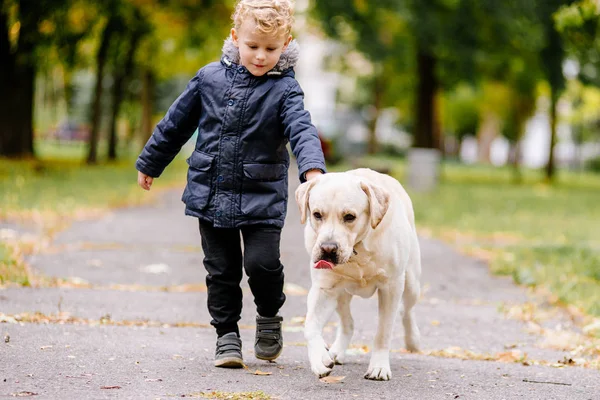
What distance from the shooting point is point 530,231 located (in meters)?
14.4

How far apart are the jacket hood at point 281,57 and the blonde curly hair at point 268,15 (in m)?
0.13

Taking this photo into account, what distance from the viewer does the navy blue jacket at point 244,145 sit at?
199 inches

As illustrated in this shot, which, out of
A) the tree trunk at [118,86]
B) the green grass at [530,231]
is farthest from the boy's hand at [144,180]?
the tree trunk at [118,86]

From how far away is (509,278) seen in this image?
970cm

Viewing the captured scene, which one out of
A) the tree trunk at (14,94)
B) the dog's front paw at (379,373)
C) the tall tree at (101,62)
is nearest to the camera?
the dog's front paw at (379,373)

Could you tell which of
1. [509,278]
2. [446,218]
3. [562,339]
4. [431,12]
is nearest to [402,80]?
[431,12]

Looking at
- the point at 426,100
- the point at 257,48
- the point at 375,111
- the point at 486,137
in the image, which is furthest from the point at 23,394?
the point at 486,137

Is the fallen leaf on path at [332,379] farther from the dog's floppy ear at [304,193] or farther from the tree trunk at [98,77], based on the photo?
the tree trunk at [98,77]

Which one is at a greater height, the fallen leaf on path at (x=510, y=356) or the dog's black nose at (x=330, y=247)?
the dog's black nose at (x=330, y=247)

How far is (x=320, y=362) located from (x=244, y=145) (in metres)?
1.25

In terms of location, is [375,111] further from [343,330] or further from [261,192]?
[261,192]

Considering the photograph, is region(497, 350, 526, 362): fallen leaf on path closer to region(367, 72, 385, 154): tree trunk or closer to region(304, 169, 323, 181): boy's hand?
region(304, 169, 323, 181): boy's hand

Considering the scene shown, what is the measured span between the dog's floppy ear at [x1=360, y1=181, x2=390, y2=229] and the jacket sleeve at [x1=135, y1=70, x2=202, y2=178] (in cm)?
124

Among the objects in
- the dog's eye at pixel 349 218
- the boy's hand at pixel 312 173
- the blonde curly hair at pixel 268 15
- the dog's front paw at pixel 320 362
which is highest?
the blonde curly hair at pixel 268 15
